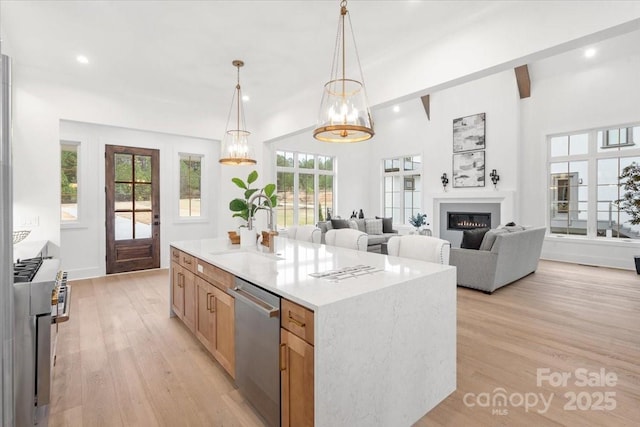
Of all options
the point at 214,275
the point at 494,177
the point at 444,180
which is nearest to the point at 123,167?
the point at 214,275

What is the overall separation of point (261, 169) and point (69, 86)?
3.21m

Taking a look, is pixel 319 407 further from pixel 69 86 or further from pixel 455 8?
pixel 69 86

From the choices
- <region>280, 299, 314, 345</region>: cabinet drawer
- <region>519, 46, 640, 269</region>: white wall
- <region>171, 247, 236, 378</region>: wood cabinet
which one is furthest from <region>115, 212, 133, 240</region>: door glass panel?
<region>519, 46, 640, 269</region>: white wall

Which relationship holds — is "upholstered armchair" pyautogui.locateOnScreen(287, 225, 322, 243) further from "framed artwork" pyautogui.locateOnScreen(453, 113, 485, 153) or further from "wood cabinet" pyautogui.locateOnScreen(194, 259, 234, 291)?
"framed artwork" pyautogui.locateOnScreen(453, 113, 485, 153)

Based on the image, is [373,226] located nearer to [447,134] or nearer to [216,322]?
[447,134]

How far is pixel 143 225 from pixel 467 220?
22.9 feet

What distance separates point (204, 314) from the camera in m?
2.56

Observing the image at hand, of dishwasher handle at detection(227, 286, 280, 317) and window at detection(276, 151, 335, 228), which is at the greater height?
window at detection(276, 151, 335, 228)

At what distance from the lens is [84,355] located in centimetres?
266

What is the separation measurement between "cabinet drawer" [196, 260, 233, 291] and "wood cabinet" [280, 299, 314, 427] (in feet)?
2.30

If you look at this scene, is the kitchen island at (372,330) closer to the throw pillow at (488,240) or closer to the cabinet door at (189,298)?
the cabinet door at (189,298)

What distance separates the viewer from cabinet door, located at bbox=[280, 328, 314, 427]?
1.40 m

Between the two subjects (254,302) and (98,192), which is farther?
(98,192)

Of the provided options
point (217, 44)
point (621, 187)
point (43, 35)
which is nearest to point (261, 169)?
point (217, 44)
